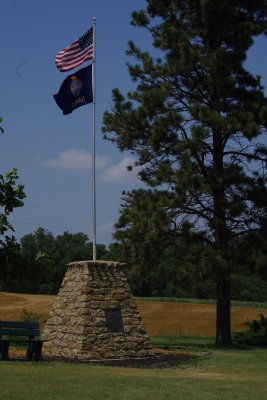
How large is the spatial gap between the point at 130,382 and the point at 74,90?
9452 millimetres

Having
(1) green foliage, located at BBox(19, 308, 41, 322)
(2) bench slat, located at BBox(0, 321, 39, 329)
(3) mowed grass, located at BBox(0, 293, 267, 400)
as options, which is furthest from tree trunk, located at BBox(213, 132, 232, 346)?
(2) bench slat, located at BBox(0, 321, 39, 329)

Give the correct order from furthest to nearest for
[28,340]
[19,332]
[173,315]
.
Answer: [173,315] < [28,340] < [19,332]

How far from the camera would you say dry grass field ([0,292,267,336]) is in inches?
1112

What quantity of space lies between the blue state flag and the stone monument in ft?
14.5

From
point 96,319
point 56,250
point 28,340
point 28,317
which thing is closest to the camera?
point 28,340

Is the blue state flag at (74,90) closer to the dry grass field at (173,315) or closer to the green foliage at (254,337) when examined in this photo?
the green foliage at (254,337)

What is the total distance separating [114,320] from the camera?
15.4 m

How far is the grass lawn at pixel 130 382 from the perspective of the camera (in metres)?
8.95

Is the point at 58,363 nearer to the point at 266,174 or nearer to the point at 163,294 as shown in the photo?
the point at 266,174

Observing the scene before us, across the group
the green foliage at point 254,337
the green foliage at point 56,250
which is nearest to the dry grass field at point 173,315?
the green foliage at point 56,250

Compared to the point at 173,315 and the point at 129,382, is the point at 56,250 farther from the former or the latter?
the point at 129,382

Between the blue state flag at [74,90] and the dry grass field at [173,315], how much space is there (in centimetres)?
1181

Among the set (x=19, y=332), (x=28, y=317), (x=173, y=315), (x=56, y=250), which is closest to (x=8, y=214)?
(x=19, y=332)

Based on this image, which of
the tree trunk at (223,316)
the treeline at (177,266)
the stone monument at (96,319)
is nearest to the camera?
the treeline at (177,266)
